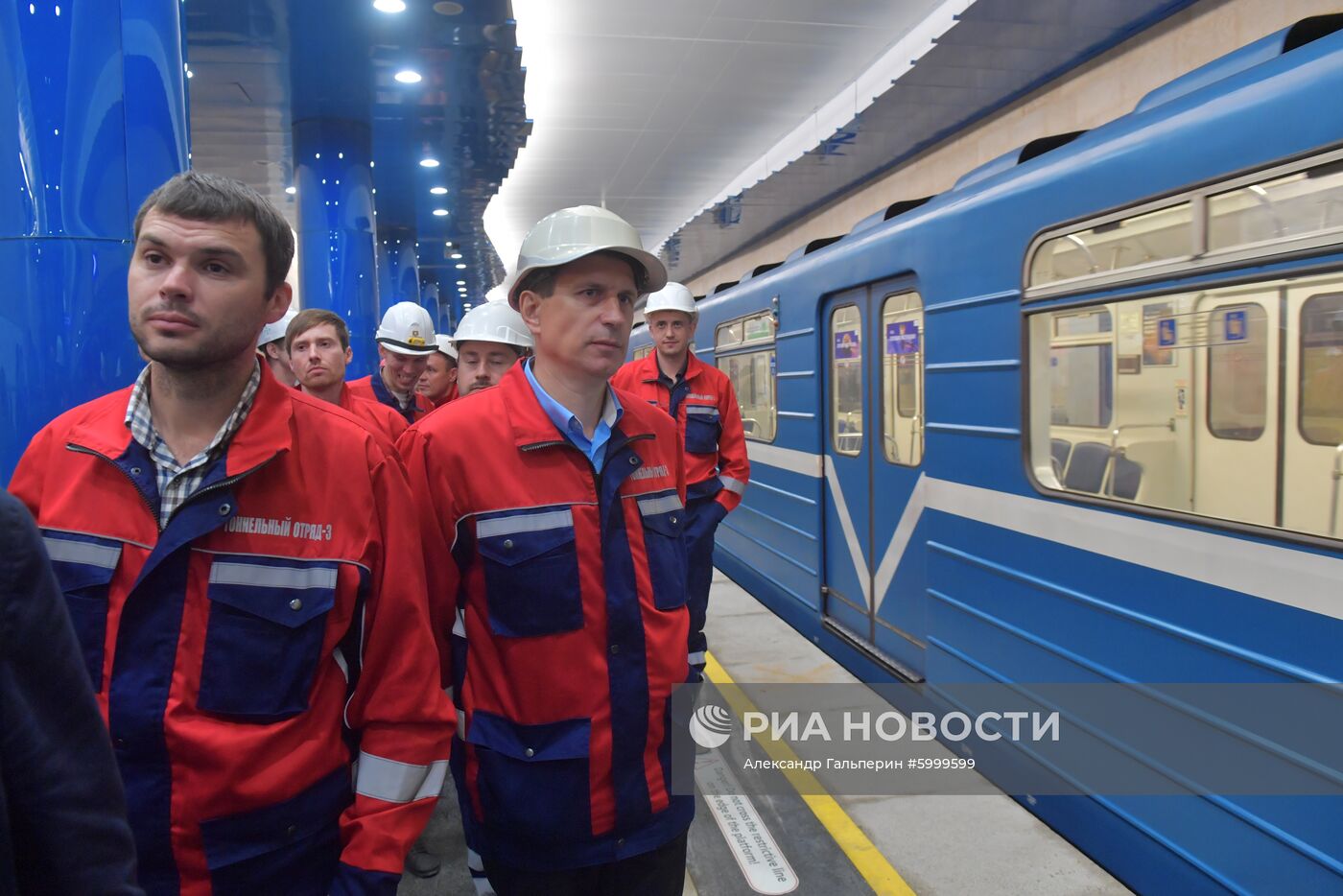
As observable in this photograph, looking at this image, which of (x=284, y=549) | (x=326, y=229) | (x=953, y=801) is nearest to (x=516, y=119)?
(x=326, y=229)

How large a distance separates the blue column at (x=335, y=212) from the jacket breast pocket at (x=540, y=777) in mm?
7834

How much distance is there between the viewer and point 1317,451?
244 cm

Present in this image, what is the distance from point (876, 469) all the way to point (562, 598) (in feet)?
12.5

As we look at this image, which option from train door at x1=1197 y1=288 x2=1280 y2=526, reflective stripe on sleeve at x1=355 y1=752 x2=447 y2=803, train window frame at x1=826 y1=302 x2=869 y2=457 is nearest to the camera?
reflective stripe on sleeve at x1=355 y1=752 x2=447 y2=803

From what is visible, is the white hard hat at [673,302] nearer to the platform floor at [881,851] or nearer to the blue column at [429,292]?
the platform floor at [881,851]

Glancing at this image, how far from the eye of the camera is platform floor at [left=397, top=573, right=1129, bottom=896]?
3156mm

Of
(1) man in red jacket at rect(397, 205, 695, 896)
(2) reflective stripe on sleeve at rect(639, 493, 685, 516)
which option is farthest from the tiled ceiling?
(2) reflective stripe on sleeve at rect(639, 493, 685, 516)

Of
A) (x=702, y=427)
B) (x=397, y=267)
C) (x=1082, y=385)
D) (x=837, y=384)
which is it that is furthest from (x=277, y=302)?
(x=397, y=267)

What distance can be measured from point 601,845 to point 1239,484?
2164 mm

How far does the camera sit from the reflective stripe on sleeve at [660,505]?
2025 millimetres

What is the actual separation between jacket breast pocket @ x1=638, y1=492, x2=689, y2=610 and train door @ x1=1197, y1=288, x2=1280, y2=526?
1.79 metres

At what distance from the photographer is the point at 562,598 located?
186 cm

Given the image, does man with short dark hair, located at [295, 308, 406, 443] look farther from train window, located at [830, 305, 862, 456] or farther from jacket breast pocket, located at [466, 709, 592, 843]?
train window, located at [830, 305, 862, 456]

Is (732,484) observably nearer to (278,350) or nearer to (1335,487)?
(278,350)
